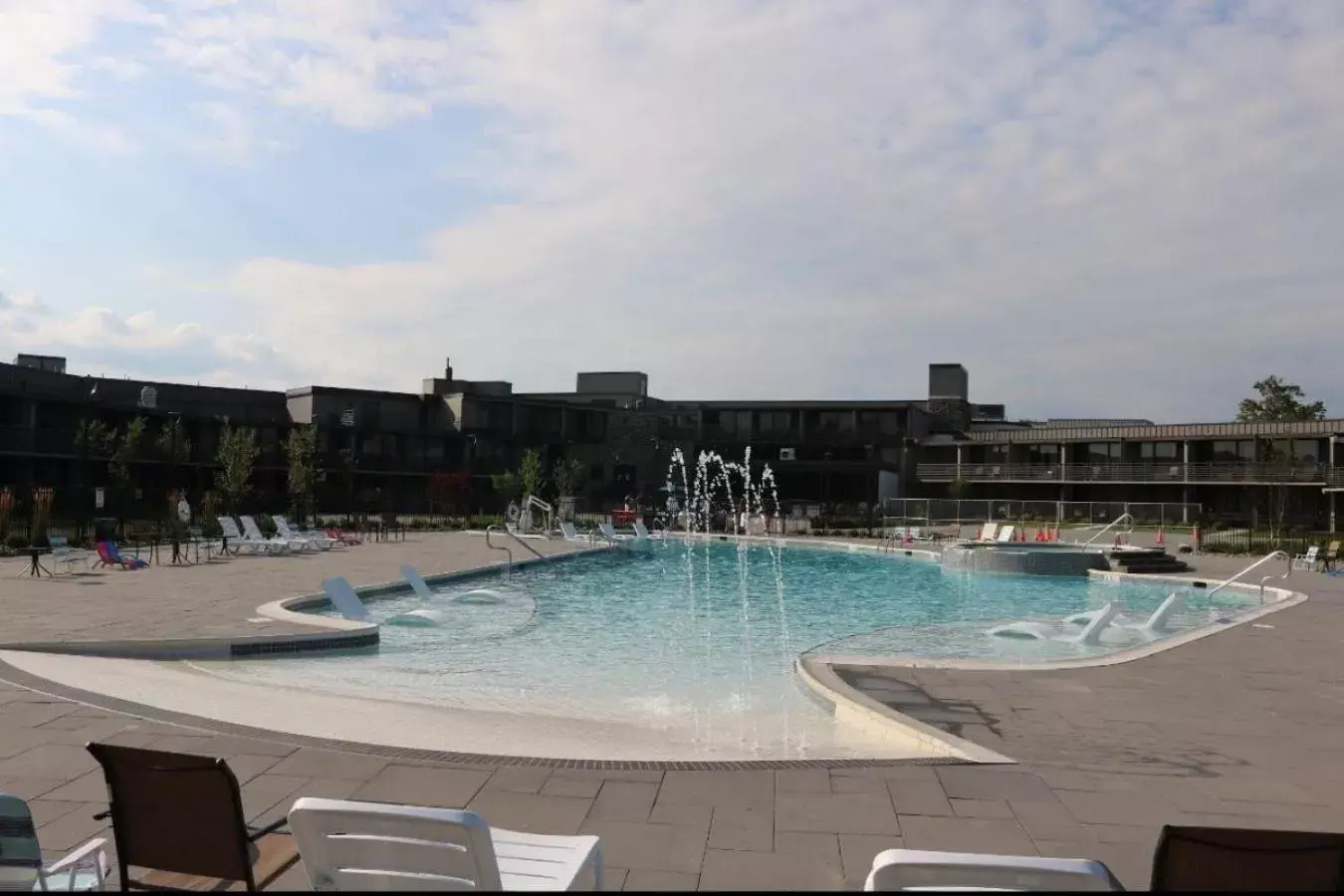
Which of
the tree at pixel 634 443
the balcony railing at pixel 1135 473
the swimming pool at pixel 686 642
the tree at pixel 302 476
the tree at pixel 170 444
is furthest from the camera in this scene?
the tree at pixel 634 443

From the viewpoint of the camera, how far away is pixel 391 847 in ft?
10.2

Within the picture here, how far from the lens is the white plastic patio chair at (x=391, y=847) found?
2.98 m

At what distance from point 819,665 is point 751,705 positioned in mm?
904

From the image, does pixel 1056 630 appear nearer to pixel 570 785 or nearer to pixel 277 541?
pixel 570 785

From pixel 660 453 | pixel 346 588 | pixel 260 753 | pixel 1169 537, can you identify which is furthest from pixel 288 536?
pixel 660 453

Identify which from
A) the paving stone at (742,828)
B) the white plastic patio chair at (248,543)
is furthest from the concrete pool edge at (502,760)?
the white plastic patio chair at (248,543)

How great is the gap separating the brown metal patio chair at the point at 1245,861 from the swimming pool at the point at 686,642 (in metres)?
4.65

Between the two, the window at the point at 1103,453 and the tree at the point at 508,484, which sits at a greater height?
the window at the point at 1103,453

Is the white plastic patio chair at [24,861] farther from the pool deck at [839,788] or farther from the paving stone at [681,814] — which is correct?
the paving stone at [681,814]

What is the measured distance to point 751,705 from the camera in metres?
9.65

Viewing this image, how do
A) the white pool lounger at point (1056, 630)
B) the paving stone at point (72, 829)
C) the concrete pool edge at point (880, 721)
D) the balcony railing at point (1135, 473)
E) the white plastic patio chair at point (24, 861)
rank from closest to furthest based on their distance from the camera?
the white plastic patio chair at point (24, 861) < the paving stone at point (72, 829) < the concrete pool edge at point (880, 721) < the white pool lounger at point (1056, 630) < the balcony railing at point (1135, 473)

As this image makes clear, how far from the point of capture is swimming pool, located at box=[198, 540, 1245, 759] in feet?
30.4

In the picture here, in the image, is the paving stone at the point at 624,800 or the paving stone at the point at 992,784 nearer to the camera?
the paving stone at the point at 624,800

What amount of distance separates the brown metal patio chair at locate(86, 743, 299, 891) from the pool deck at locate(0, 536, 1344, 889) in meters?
0.90
